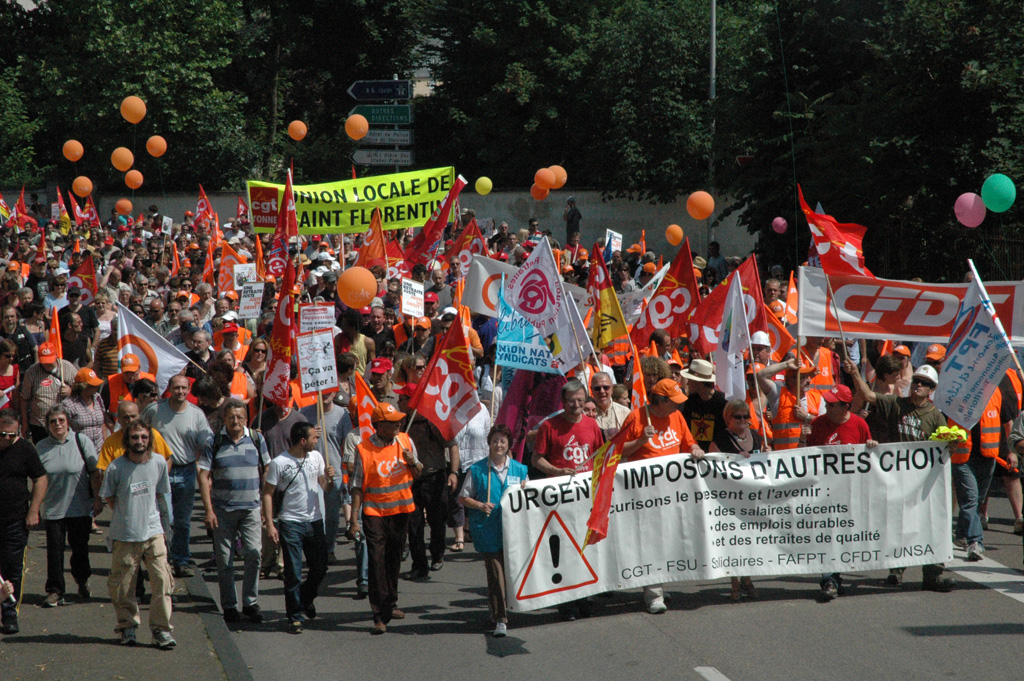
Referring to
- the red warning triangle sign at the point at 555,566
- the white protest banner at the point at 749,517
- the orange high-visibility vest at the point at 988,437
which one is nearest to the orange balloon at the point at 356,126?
the orange high-visibility vest at the point at 988,437

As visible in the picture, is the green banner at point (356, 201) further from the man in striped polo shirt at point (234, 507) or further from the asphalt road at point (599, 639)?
the asphalt road at point (599, 639)

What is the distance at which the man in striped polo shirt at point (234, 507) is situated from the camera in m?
8.20

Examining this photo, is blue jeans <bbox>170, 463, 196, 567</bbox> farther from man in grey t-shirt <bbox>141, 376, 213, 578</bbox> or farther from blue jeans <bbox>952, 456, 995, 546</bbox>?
blue jeans <bbox>952, 456, 995, 546</bbox>

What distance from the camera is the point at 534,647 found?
7.49m

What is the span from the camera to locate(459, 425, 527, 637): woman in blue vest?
25.4 ft

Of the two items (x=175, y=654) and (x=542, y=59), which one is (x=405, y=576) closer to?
(x=175, y=654)

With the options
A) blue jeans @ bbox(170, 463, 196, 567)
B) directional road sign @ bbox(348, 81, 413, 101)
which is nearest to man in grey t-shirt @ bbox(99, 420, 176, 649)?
blue jeans @ bbox(170, 463, 196, 567)

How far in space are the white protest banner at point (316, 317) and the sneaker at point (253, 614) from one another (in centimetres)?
272

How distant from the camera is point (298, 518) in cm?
815

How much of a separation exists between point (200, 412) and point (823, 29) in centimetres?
1733

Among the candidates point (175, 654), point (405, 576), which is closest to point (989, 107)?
point (405, 576)

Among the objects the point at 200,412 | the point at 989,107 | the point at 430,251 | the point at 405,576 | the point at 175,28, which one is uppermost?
the point at 175,28

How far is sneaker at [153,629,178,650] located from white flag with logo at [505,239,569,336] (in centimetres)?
364

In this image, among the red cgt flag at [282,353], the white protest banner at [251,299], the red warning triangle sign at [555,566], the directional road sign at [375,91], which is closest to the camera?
the red warning triangle sign at [555,566]
